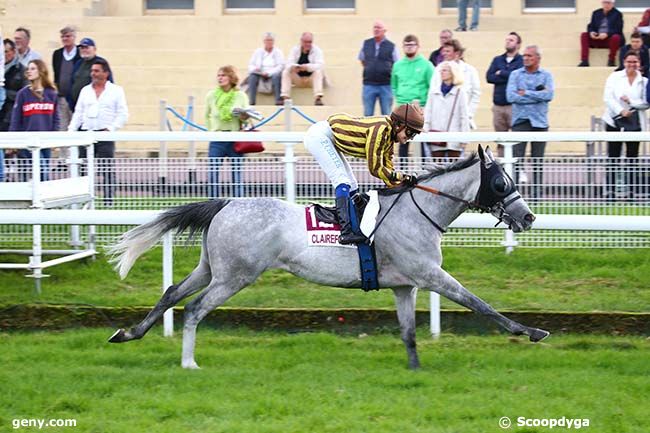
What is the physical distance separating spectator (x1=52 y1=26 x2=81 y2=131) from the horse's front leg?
26.4ft

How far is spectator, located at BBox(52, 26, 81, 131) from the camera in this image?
15383mm

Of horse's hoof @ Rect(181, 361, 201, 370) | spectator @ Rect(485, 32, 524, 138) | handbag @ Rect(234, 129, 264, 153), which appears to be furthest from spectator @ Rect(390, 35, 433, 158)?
horse's hoof @ Rect(181, 361, 201, 370)

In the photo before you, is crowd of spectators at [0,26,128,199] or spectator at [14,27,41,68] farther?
spectator at [14,27,41,68]

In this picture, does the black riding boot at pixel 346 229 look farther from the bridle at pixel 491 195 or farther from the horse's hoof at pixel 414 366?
the horse's hoof at pixel 414 366

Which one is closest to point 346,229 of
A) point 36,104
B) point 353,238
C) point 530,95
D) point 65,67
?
point 353,238

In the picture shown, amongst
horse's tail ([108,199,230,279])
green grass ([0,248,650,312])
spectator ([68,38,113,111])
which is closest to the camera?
horse's tail ([108,199,230,279])

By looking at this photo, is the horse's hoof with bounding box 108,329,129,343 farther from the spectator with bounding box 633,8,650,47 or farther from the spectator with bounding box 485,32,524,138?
the spectator with bounding box 633,8,650,47

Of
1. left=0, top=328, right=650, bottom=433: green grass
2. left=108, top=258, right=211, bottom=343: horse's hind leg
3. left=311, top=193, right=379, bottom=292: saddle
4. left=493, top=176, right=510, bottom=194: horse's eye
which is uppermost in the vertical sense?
left=493, top=176, right=510, bottom=194: horse's eye

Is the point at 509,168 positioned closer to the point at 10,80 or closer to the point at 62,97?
the point at 62,97

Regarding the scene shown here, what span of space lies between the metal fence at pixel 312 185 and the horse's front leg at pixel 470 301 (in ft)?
7.94

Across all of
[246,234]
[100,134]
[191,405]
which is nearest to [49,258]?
[100,134]

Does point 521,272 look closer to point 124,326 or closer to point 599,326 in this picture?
point 599,326

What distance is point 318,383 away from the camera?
778cm

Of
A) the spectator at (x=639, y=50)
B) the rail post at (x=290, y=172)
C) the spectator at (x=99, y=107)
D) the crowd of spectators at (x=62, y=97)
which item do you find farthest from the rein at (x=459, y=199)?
the spectator at (x=639, y=50)
